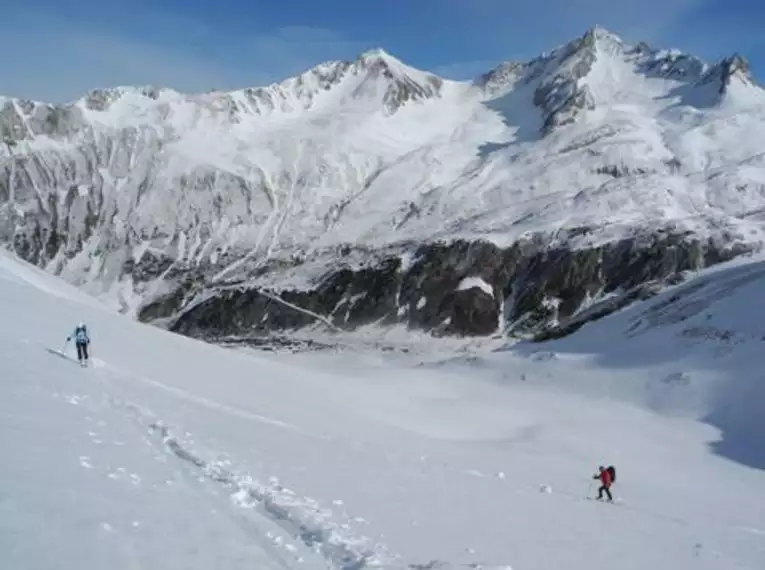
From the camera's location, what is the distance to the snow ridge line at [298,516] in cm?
1366

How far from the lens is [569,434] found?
185 ft

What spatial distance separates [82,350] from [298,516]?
58.8 ft

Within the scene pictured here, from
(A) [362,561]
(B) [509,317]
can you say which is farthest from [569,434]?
(B) [509,317]

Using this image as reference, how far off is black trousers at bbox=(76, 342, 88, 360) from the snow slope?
659mm

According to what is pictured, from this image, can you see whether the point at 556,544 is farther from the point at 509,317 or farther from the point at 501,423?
the point at 509,317

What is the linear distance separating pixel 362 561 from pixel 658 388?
2672 inches

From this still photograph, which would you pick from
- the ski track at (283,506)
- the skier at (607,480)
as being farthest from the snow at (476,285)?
the ski track at (283,506)

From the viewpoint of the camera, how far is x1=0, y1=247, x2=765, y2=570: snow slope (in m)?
12.0

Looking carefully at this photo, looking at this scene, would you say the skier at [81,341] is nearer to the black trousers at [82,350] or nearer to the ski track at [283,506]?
the black trousers at [82,350]

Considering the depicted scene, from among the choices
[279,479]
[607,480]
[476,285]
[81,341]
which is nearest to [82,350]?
[81,341]

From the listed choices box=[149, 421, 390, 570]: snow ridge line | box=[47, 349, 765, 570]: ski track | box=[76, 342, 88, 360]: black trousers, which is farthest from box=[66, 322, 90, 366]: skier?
box=[149, 421, 390, 570]: snow ridge line

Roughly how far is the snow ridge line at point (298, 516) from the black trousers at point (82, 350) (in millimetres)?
12740

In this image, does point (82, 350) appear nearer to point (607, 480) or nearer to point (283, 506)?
point (283, 506)

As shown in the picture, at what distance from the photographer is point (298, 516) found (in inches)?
601
